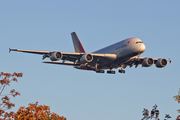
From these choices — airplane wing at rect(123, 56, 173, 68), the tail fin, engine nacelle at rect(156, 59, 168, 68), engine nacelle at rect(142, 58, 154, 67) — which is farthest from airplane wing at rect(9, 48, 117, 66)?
the tail fin

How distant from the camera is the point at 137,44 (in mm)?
53625

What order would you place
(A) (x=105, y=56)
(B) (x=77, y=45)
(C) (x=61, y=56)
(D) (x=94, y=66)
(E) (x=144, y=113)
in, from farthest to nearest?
(B) (x=77, y=45)
(D) (x=94, y=66)
(A) (x=105, y=56)
(C) (x=61, y=56)
(E) (x=144, y=113)

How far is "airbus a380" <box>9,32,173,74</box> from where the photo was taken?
2099 inches

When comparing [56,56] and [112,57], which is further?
[112,57]

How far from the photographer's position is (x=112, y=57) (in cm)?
5572

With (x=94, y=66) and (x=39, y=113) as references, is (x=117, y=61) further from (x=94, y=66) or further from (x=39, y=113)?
(x=39, y=113)

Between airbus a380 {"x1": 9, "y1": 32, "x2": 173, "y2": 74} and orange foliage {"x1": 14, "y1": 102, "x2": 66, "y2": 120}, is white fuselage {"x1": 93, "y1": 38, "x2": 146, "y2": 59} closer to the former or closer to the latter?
airbus a380 {"x1": 9, "y1": 32, "x2": 173, "y2": 74}

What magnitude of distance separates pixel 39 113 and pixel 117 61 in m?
37.6

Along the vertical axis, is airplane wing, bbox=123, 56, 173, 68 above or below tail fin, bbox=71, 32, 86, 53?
below

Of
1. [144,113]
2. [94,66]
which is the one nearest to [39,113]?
[144,113]

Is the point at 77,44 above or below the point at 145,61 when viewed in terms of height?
above

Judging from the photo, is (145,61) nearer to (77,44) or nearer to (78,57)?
(78,57)

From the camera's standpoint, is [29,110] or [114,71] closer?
[29,110]

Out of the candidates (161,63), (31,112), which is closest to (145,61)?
(161,63)
